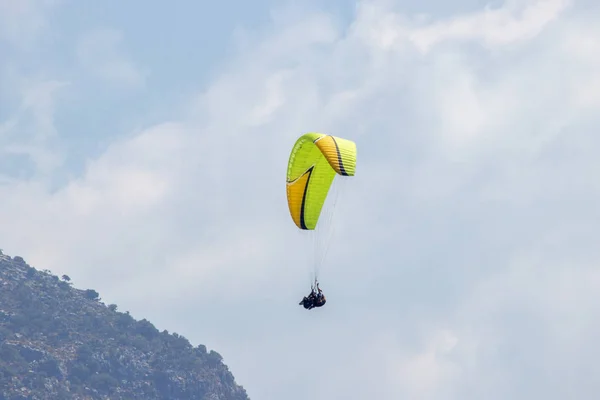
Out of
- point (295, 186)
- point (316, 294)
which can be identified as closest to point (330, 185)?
point (295, 186)

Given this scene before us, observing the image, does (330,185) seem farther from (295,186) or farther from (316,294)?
(316,294)

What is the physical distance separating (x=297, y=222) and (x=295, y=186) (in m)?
3.05

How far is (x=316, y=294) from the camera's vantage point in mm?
101188

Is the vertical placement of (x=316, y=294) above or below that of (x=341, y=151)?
below

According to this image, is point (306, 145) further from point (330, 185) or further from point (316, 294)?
point (316, 294)

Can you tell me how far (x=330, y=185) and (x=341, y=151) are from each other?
9.05 m

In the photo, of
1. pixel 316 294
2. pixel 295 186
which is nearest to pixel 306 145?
pixel 295 186

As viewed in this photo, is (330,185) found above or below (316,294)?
above

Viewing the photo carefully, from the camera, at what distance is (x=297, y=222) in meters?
105

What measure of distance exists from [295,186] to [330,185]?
3203mm

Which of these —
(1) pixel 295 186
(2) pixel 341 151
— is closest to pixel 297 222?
(1) pixel 295 186

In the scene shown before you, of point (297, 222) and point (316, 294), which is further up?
point (297, 222)

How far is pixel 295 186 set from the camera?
104250 millimetres

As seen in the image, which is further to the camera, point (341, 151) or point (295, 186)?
point (295, 186)
